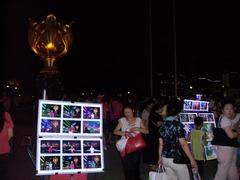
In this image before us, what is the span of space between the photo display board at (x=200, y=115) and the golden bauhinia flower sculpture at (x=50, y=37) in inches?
328

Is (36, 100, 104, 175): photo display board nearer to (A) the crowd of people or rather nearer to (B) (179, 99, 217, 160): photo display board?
(A) the crowd of people

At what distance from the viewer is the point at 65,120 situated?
20.0ft

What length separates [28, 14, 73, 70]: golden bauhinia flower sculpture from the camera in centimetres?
1656

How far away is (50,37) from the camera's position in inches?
650

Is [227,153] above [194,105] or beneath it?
beneath

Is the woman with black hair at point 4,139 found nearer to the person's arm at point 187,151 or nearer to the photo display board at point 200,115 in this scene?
the person's arm at point 187,151

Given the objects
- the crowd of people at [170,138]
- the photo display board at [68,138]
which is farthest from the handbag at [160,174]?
the photo display board at [68,138]

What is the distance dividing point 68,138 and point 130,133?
1.60 meters

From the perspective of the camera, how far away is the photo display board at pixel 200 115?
9180mm

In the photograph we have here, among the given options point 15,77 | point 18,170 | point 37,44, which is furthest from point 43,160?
point 15,77

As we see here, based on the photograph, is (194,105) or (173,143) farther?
(194,105)

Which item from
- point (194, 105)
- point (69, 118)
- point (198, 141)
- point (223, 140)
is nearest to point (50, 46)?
point (194, 105)

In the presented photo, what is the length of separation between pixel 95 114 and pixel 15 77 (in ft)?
152

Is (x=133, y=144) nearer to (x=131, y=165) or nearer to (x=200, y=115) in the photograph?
(x=131, y=165)
